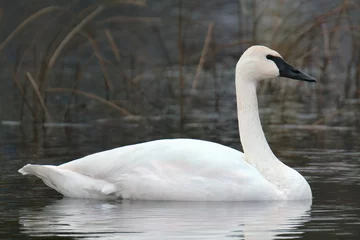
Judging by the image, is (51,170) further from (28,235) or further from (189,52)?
(189,52)

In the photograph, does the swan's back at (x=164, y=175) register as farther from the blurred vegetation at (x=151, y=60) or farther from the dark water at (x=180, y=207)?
the blurred vegetation at (x=151, y=60)

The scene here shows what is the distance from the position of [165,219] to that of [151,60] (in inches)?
528

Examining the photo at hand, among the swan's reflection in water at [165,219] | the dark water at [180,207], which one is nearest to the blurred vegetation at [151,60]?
the dark water at [180,207]

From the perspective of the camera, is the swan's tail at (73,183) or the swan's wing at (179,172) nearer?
the swan's wing at (179,172)

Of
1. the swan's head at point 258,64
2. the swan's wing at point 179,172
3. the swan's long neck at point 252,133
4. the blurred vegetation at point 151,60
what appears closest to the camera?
the swan's wing at point 179,172

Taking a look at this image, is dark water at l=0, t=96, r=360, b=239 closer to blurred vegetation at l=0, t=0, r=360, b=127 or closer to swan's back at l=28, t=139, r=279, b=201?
swan's back at l=28, t=139, r=279, b=201

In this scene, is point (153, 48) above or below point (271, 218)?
above

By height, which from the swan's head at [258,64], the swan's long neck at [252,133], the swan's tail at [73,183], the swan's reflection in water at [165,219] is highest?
the swan's head at [258,64]

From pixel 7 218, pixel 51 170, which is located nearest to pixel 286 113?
pixel 51 170

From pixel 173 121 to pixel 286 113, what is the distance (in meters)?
1.98

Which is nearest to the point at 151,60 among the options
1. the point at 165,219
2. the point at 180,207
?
the point at 180,207

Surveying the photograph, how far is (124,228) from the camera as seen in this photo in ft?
27.2

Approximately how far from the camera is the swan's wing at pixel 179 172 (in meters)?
9.66

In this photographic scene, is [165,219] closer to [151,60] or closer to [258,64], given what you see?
[258,64]
